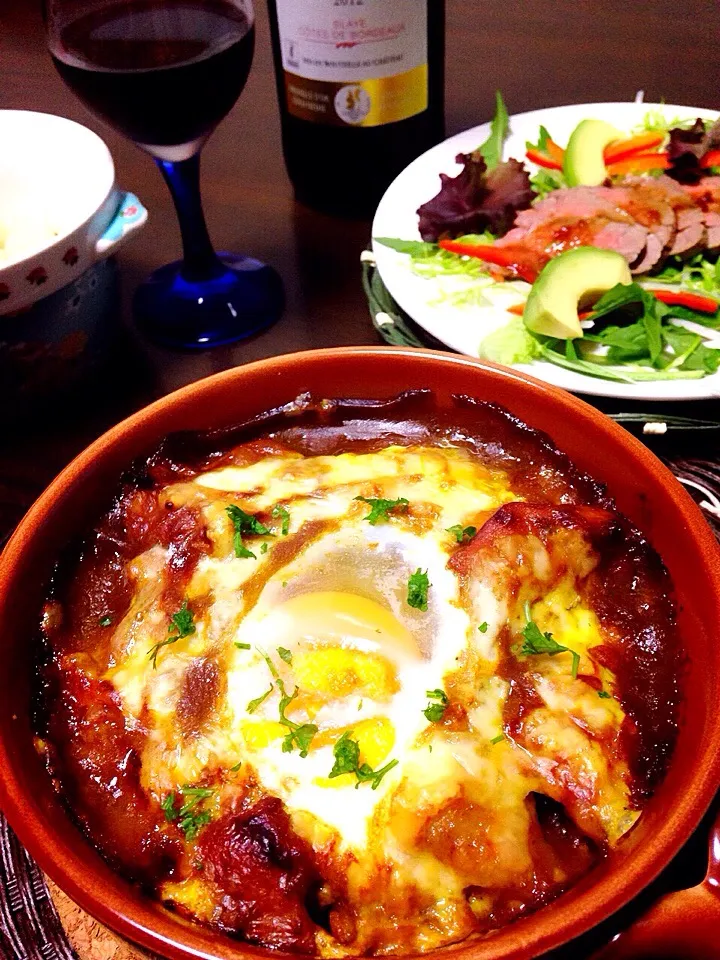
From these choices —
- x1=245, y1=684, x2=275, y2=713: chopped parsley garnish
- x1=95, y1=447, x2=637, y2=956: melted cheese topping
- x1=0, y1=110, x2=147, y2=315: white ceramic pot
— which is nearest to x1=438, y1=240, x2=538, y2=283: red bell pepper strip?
x1=0, y1=110, x2=147, y2=315: white ceramic pot

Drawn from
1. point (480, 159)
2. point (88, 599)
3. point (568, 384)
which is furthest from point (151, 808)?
point (480, 159)

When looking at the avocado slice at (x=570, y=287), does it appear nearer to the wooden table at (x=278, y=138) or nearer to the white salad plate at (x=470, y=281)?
the white salad plate at (x=470, y=281)

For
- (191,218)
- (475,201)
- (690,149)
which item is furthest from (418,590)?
(690,149)

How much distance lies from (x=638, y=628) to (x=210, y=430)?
2.21 ft

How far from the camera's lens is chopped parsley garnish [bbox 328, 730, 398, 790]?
2.95ft

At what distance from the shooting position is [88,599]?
1.14m

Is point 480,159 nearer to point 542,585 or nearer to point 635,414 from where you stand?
point 635,414

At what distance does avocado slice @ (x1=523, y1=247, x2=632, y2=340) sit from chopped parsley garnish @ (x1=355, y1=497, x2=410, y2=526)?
916 millimetres

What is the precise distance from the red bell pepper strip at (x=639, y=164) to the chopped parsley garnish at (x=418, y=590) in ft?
6.28

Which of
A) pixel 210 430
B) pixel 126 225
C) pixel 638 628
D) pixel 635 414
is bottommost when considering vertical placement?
pixel 635 414

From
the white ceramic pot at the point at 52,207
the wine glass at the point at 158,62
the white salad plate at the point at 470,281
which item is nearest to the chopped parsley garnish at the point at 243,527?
the white ceramic pot at the point at 52,207

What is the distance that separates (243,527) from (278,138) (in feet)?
6.83

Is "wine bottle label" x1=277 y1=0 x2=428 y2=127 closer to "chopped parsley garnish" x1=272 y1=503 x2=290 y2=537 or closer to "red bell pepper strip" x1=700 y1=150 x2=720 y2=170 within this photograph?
"red bell pepper strip" x1=700 y1=150 x2=720 y2=170

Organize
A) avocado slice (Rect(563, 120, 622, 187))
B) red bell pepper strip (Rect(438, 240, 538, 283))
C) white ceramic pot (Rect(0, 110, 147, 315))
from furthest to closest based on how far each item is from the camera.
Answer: avocado slice (Rect(563, 120, 622, 187)) → red bell pepper strip (Rect(438, 240, 538, 283)) → white ceramic pot (Rect(0, 110, 147, 315))
